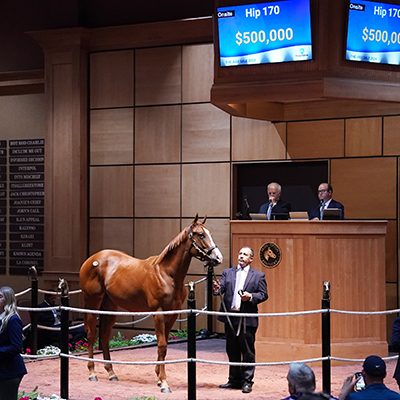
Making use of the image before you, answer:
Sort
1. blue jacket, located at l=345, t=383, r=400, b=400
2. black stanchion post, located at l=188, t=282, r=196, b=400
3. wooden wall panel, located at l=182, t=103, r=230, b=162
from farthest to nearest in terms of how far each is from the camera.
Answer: wooden wall panel, located at l=182, t=103, r=230, b=162
black stanchion post, located at l=188, t=282, r=196, b=400
blue jacket, located at l=345, t=383, r=400, b=400

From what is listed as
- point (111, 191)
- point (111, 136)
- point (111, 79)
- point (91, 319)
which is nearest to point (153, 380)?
point (91, 319)

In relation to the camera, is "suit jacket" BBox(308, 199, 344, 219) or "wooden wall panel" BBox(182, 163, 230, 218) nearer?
"suit jacket" BBox(308, 199, 344, 219)

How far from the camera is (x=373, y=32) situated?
8.58 meters

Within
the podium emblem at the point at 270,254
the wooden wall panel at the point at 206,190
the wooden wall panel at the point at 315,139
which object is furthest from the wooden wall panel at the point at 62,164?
the podium emblem at the point at 270,254

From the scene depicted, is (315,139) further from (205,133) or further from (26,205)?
(26,205)

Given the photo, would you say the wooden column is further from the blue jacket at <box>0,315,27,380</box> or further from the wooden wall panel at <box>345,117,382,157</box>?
the blue jacket at <box>0,315,27,380</box>

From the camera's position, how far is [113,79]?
1236 centimetres

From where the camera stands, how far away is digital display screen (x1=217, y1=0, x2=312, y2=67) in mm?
8430

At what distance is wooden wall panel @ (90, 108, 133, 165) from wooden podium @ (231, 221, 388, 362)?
4.05 meters

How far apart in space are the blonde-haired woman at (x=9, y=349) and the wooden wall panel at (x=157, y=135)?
6951mm

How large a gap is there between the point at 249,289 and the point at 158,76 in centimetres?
571

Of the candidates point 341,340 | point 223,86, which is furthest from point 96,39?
point 341,340

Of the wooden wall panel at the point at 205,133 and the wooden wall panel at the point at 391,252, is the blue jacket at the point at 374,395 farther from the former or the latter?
the wooden wall panel at the point at 205,133

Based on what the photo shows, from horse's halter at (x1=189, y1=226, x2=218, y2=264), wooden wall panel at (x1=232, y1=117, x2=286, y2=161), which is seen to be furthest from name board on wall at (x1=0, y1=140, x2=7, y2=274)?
horse's halter at (x1=189, y1=226, x2=218, y2=264)
